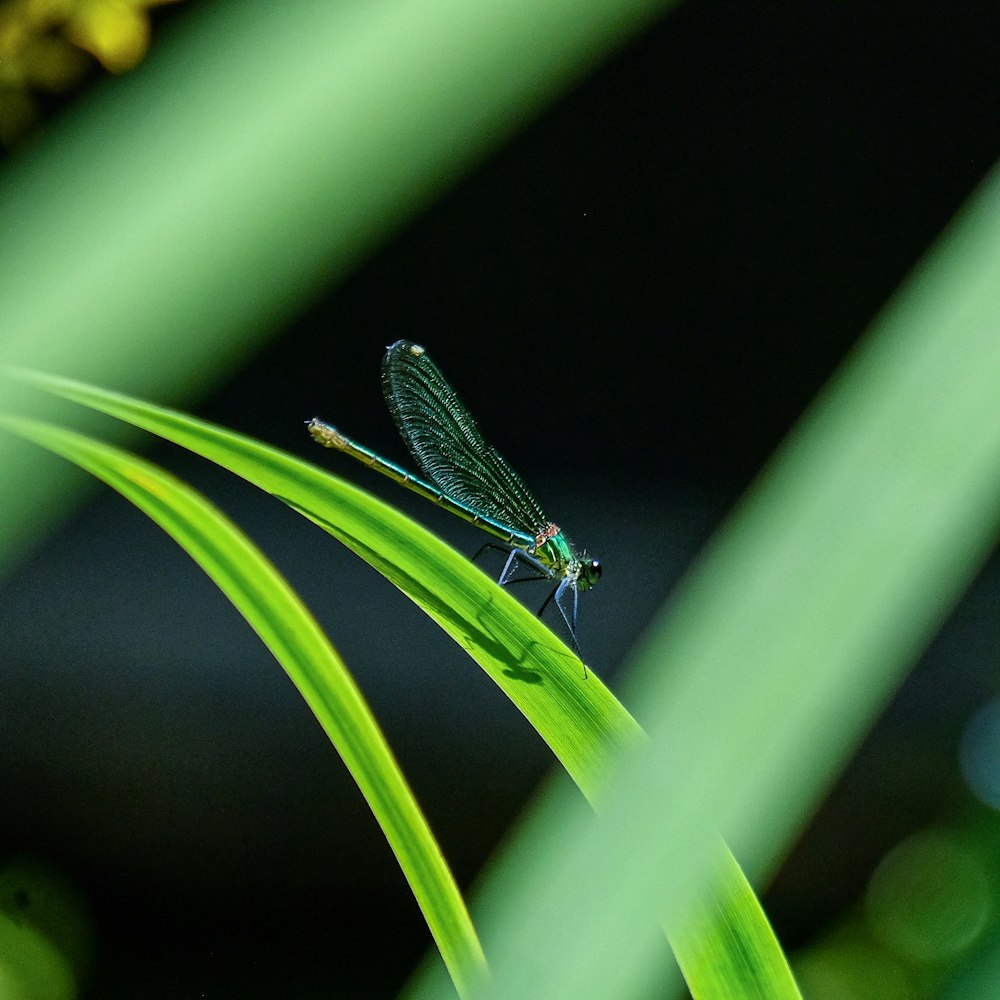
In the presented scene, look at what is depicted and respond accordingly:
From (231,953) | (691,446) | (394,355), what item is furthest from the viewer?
(691,446)

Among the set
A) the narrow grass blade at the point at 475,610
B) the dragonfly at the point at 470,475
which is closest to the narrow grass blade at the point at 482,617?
the narrow grass blade at the point at 475,610

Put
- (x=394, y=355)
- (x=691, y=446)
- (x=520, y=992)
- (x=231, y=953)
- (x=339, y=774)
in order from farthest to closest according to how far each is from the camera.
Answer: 1. (x=691, y=446)
2. (x=339, y=774)
3. (x=231, y=953)
4. (x=394, y=355)
5. (x=520, y=992)

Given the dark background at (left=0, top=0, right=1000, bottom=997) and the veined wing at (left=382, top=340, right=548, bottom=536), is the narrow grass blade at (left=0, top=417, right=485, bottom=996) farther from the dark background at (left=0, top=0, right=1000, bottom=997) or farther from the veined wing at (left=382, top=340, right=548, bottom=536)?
the dark background at (left=0, top=0, right=1000, bottom=997)

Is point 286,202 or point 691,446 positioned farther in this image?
point 691,446

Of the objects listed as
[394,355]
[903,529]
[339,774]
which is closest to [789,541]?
[903,529]

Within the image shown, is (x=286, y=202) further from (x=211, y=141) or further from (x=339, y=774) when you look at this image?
(x=339, y=774)

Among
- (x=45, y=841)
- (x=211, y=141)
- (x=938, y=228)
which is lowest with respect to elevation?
(x=45, y=841)

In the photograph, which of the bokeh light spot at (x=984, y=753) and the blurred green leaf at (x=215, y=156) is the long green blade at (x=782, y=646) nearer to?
the blurred green leaf at (x=215, y=156)
